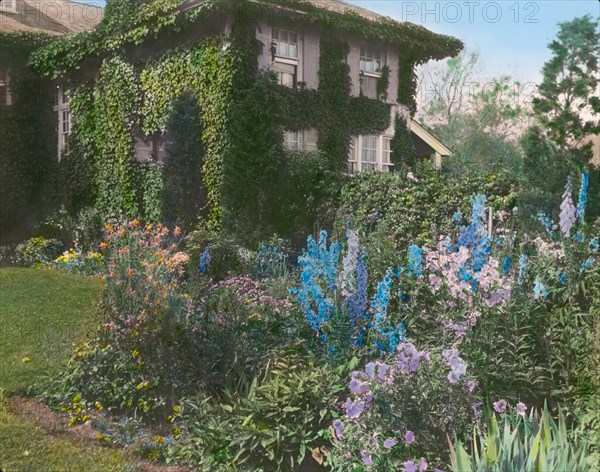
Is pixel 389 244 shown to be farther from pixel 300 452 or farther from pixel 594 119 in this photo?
pixel 594 119

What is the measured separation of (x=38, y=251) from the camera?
12992 millimetres

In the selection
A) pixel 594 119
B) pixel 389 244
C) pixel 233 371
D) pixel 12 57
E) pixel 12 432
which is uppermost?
pixel 12 57

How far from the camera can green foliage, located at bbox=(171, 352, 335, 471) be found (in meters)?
4.41

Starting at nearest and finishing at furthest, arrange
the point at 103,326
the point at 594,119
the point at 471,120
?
the point at 103,326 < the point at 594,119 < the point at 471,120

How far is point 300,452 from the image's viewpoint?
14.2 feet

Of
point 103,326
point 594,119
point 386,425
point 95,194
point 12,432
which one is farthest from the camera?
point 95,194

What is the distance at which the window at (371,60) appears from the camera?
48.2 feet

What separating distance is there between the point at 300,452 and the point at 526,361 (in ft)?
5.06

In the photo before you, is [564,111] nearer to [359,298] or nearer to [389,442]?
[359,298]

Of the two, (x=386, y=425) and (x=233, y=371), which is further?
(x=233, y=371)

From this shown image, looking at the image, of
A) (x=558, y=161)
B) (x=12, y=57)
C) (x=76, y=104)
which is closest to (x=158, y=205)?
(x=76, y=104)

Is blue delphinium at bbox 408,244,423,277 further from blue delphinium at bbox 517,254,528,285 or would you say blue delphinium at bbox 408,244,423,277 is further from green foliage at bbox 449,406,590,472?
green foliage at bbox 449,406,590,472

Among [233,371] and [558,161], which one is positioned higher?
[558,161]

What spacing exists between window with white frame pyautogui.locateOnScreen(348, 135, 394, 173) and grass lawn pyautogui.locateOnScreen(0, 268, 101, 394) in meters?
6.38
